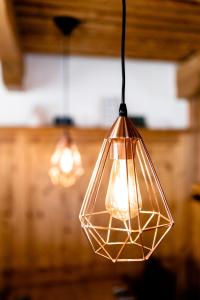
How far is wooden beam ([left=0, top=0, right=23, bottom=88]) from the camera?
1.43 metres

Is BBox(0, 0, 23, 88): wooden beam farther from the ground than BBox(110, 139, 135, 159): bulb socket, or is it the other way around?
BBox(0, 0, 23, 88): wooden beam

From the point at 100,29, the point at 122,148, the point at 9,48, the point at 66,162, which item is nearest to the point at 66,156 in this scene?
the point at 66,162

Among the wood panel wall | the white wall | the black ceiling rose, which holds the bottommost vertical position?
the wood panel wall

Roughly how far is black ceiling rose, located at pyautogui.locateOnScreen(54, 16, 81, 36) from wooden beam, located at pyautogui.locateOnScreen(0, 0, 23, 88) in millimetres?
278

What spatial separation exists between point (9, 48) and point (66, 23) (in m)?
0.41

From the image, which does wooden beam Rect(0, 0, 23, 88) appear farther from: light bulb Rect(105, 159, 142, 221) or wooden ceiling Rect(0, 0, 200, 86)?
light bulb Rect(105, 159, 142, 221)

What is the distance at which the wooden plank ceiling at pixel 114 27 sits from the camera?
5.35 ft

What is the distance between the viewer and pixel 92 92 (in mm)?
2842

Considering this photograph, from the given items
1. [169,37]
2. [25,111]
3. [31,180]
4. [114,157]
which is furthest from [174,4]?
[31,180]

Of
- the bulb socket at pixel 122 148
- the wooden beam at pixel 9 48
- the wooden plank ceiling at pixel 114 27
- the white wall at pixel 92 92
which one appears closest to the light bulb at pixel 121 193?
the bulb socket at pixel 122 148

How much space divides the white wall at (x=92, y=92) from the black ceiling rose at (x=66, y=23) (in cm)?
86

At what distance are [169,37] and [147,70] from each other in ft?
2.57

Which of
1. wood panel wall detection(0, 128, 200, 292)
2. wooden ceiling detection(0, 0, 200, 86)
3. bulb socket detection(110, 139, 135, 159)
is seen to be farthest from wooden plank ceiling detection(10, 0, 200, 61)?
bulb socket detection(110, 139, 135, 159)

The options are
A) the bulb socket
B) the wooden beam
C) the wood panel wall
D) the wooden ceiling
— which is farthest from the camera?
the wood panel wall
